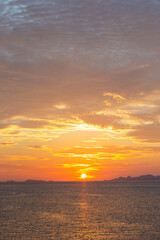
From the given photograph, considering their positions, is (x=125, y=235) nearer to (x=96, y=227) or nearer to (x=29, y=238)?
(x=96, y=227)

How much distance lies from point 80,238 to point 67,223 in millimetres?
11558

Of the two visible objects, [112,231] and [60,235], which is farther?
[112,231]

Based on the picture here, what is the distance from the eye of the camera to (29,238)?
34.2 metres

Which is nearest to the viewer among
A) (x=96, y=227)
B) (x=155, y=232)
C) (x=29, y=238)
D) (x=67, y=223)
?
(x=29, y=238)

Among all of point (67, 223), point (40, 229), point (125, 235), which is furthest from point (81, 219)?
point (125, 235)

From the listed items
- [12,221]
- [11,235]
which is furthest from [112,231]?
[12,221]

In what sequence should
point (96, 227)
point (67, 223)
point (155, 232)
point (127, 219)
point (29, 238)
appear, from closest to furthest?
point (29, 238) < point (155, 232) < point (96, 227) < point (67, 223) < point (127, 219)

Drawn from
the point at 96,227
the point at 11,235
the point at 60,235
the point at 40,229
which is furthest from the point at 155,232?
the point at 11,235

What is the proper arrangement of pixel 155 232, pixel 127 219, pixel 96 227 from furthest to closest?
pixel 127 219 → pixel 96 227 → pixel 155 232

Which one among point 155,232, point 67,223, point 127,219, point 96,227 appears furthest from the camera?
point 127,219

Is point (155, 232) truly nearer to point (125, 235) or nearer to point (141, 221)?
point (125, 235)

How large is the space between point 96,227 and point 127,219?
983cm

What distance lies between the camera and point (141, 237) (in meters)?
34.6

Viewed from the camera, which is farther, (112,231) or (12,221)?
(12,221)
